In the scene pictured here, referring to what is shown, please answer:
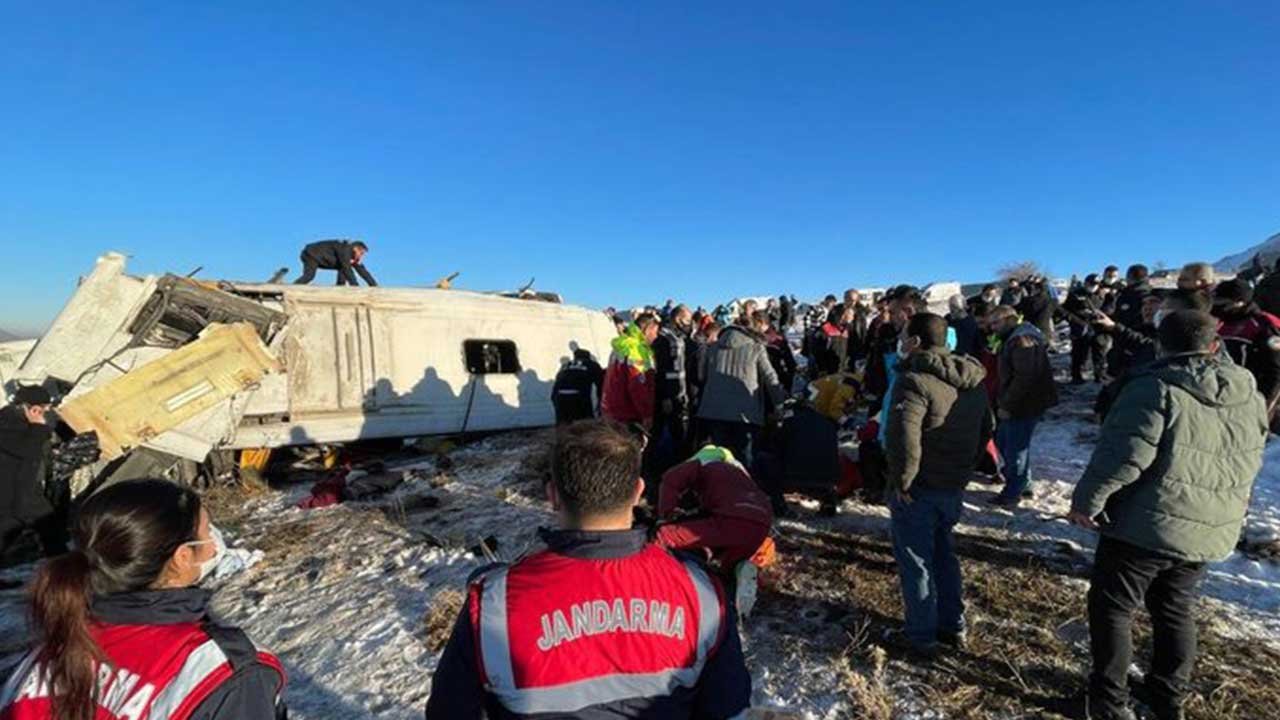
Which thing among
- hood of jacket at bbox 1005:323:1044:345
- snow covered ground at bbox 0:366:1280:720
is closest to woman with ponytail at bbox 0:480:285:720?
snow covered ground at bbox 0:366:1280:720

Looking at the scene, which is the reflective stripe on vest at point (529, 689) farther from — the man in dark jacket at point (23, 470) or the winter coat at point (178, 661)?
the man in dark jacket at point (23, 470)

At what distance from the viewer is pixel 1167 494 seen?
2766mm

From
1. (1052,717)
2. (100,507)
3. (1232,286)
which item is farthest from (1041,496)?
(100,507)

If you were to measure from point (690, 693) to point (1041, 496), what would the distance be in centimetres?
610

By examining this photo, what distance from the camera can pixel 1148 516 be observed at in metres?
2.78

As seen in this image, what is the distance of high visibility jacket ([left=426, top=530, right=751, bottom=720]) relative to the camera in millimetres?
1500

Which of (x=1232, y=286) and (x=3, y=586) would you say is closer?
(x=1232, y=286)

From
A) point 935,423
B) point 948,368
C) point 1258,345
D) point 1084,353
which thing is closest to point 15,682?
point 935,423

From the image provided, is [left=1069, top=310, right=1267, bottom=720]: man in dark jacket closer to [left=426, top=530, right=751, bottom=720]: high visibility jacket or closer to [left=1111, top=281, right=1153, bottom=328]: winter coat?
[left=426, top=530, right=751, bottom=720]: high visibility jacket

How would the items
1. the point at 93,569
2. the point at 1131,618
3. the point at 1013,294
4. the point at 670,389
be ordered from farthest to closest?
1. the point at 1013,294
2. the point at 670,389
3. the point at 1131,618
4. the point at 93,569

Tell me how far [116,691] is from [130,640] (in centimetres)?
10

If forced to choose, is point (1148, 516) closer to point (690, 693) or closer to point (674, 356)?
point (690, 693)

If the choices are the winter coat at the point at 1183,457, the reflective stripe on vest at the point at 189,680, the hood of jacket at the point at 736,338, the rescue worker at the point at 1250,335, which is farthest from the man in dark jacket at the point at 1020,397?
the reflective stripe on vest at the point at 189,680

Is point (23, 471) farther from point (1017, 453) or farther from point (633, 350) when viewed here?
point (1017, 453)
